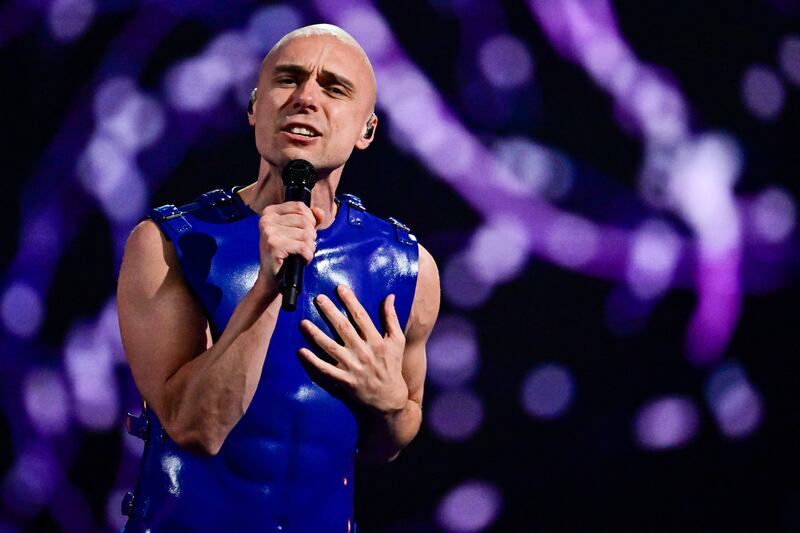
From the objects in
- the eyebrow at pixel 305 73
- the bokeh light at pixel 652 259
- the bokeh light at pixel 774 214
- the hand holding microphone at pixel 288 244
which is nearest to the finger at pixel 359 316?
the hand holding microphone at pixel 288 244

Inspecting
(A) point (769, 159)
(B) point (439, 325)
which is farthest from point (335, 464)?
(A) point (769, 159)

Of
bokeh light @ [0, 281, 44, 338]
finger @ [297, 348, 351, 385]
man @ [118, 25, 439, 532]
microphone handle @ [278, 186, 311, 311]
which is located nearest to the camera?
microphone handle @ [278, 186, 311, 311]

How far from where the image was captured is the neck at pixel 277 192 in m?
1.45

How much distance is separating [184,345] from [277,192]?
0.30 metres

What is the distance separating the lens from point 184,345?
1.30 m

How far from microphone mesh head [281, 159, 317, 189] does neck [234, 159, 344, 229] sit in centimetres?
10

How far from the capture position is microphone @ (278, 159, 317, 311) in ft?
3.69

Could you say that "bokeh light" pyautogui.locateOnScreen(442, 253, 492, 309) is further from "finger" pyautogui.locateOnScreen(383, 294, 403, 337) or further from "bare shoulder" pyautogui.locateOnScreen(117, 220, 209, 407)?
"bare shoulder" pyautogui.locateOnScreen(117, 220, 209, 407)

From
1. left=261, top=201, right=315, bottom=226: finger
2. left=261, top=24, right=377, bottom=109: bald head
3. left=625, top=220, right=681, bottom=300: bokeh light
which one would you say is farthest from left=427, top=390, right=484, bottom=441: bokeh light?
left=261, top=201, right=315, bottom=226: finger

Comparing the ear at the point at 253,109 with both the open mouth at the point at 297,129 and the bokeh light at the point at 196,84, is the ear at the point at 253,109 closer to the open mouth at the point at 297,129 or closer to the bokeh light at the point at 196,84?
the open mouth at the point at 297,129

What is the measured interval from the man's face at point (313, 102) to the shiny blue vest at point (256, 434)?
0.14 metres

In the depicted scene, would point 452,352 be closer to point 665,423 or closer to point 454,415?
point 454,415

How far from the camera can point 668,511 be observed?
2498 mm

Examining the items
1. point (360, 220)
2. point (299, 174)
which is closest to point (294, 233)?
point (299, 174)
